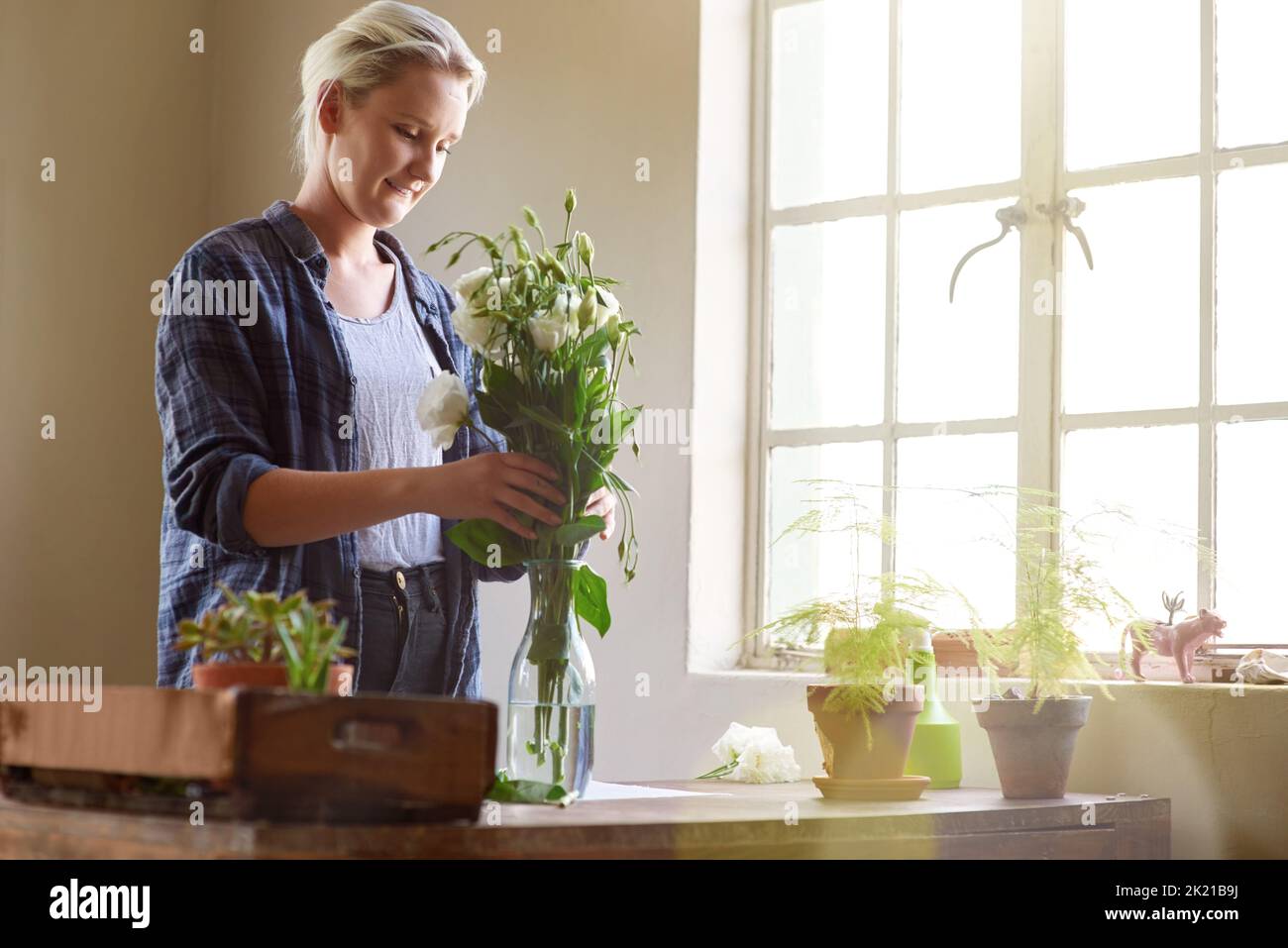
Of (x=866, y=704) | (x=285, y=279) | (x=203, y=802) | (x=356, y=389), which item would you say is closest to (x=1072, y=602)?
(x=866, y=704)

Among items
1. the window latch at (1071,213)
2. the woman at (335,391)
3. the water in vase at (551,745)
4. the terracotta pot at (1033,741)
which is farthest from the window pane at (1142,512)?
the water in vase at (551,745)

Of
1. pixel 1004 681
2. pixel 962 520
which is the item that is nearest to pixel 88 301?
pixel 962 520

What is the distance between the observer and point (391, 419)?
78.1 inches

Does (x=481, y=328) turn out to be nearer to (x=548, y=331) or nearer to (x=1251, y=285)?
(x=548, y=331)

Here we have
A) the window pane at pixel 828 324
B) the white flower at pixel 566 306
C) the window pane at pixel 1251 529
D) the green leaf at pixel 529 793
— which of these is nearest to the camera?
the green leaf at pixel 529 793

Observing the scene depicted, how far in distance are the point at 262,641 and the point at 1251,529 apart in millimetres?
1688

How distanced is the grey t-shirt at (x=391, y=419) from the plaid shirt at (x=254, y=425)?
0.10 feet

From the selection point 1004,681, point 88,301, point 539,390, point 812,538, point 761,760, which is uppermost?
point 88,301

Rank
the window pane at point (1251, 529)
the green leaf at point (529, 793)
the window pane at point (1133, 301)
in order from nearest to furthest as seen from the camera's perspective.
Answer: the green leaf at point (529, 793) < the window pane at point (1251, 529) < the window pane at point (1133, 301)

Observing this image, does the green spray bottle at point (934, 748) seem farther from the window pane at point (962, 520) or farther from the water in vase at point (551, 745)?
the water in vase at point (551, 745)

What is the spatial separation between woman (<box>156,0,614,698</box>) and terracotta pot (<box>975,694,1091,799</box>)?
0.55m

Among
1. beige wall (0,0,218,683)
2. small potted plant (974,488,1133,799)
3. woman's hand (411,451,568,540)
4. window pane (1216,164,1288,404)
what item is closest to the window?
window pane (1216,164,1288,404)

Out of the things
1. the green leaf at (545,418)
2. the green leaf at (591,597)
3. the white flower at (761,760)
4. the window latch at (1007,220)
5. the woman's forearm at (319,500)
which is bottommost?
the white flower at (761,760)

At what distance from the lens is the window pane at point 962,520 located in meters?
2.56
